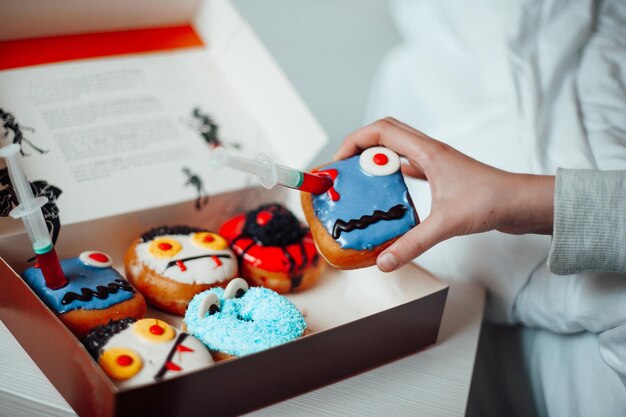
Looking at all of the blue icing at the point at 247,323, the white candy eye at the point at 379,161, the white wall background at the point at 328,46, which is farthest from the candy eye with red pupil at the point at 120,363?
A: the white wall background at the point at 328,46

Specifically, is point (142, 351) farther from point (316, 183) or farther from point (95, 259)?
point (316, 183)

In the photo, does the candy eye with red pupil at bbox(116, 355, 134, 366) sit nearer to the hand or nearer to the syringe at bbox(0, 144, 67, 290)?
the syringe at bbox(0, 144, 67, 290)

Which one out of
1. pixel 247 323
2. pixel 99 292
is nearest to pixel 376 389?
pixel 247 323

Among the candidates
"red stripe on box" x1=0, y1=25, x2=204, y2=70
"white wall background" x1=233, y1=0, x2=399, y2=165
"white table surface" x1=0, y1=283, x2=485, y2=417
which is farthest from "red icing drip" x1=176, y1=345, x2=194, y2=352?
"white wall background" x1=233, y1=0, x2=399, y2=165

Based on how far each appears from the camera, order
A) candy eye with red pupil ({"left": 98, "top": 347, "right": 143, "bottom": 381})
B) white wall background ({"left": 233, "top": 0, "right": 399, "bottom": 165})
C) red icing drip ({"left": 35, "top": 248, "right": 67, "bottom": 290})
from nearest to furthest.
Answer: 1. candy eye with red pupil ({"left": 98, "top": 347, "right": 143, "bottom": 381})
2. red icing drip ({"left": 35, "top": 248, "right": 67, "bottom": 290})
3. white wall background ({"left": 233, "top": 0, "right": 399, "bottom": 165})

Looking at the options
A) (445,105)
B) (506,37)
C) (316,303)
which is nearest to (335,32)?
(445,105)

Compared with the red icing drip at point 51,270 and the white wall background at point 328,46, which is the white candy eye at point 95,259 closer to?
the red icing drip at point 51,270

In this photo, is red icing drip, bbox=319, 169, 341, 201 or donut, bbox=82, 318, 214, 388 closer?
donut, bbox=82, 318, 214, 388
